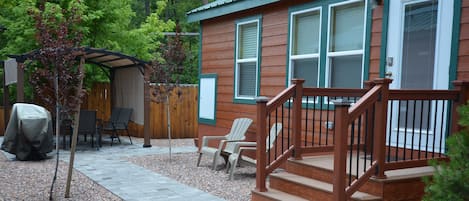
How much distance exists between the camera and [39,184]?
5.33m

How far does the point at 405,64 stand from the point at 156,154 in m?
5.15

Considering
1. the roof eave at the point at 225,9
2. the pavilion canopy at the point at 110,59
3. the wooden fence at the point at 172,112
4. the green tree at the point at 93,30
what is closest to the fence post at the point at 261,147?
the roof eave at the point at 225,9

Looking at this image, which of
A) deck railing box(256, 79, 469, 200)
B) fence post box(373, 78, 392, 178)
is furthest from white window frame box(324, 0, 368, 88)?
fence post box(373, 78, 392, 178)

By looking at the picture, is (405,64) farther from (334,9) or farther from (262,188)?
(262,188)

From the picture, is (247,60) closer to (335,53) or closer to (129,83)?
(335,53)

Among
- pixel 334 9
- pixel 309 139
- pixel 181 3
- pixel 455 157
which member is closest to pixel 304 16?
pixel 334 9

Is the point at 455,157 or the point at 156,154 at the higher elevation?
the point at 455,157

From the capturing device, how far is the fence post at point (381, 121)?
330 cm

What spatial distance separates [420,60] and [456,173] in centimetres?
226

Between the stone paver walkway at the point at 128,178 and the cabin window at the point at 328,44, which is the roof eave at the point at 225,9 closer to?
the cabin window at the point at 328,44

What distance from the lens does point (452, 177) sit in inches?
85.7

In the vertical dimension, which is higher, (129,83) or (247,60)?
(247,60)

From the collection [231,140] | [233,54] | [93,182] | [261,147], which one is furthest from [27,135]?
[261,147]

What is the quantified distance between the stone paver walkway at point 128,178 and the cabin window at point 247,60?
203cm
